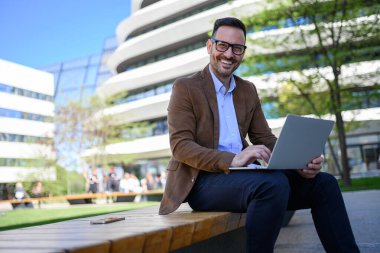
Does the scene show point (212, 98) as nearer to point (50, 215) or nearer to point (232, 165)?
point (232, 165)

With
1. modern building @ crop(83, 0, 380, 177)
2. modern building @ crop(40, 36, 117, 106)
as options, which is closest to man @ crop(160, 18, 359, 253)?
modern building @ crop(83, 0, 380, 177)

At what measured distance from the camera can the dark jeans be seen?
2.35 meters

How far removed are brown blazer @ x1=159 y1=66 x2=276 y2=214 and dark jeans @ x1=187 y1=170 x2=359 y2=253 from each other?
0.32 feet

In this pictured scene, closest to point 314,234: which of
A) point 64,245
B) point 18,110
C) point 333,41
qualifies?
point 64,245

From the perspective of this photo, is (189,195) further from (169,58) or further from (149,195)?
(169,58)

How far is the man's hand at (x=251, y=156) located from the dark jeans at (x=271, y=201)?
0.19 ft

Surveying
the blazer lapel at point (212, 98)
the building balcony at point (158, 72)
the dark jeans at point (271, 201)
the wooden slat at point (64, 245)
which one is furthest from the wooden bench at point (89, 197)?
the wooden slat at point (64, 245)

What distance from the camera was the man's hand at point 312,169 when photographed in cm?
277

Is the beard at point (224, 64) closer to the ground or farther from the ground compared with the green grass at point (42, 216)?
farther from the ground

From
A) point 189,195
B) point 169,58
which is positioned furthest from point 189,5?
point 189,195

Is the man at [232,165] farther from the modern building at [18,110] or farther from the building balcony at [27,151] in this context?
the modern building at [18,110]

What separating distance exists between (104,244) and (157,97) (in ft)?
129

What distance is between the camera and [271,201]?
7.79 feet

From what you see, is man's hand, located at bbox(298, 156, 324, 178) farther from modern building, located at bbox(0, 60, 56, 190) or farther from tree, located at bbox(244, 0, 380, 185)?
modern building, located at bbox(0, 60, 56, 190)
